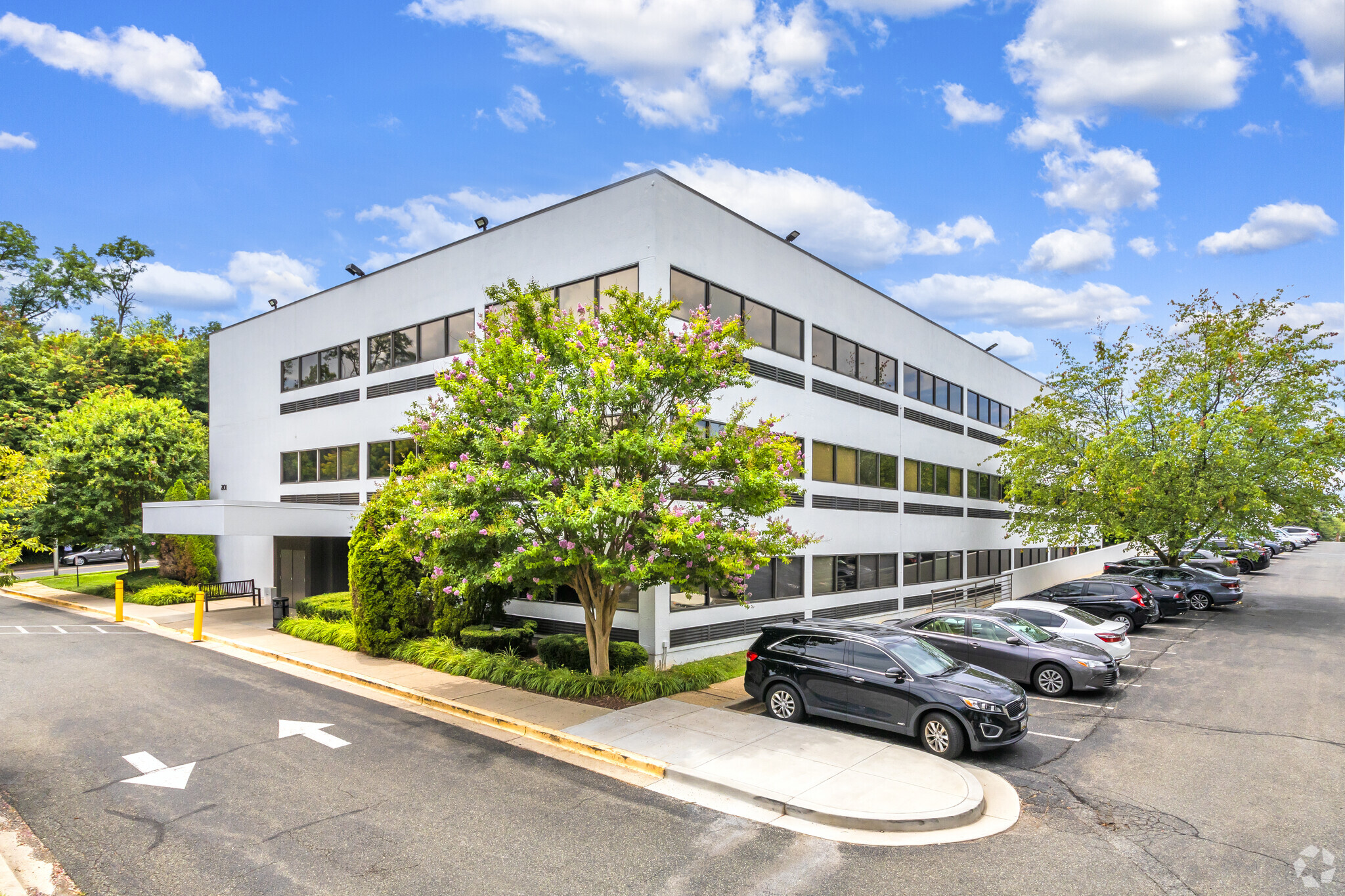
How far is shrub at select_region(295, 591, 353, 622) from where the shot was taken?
20.3m

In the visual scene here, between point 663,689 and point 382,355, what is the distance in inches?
564

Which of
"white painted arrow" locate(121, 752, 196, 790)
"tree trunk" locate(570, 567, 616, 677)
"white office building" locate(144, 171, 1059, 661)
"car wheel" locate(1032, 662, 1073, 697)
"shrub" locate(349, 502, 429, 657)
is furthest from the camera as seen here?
"white office building" locate(144, 171, 1059, 661)

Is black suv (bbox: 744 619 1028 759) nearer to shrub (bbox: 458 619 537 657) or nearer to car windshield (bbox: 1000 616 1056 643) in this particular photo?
car windshield (bbox: 1000 616 1056 643)

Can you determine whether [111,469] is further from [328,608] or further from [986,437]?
[986,437]

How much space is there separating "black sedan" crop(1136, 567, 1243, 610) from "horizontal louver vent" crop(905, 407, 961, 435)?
8144 mm

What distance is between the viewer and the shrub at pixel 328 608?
20.3 meters

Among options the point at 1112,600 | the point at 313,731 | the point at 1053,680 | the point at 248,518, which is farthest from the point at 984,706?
the point at 248,518

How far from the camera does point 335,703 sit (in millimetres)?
13477

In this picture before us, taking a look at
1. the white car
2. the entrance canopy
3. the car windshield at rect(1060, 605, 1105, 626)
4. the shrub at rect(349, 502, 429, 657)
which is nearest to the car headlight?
the white car

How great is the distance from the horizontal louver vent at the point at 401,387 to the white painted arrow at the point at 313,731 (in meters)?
10.5

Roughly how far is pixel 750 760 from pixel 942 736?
113 inches

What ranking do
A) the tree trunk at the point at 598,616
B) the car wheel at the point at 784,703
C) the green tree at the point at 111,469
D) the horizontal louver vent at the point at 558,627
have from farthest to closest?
the green tree at the point at 111,469, the horizontal louver vent at the point at 558,627, the tree trunk at the point at 598,616, the car wheel at the point at 784,703

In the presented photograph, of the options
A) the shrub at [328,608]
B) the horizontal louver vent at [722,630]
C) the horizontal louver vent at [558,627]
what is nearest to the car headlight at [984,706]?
the horizontal louver vent at [722,630]

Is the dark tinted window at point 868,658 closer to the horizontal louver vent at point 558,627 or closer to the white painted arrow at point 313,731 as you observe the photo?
the horizontal louver vent at point 558,627
